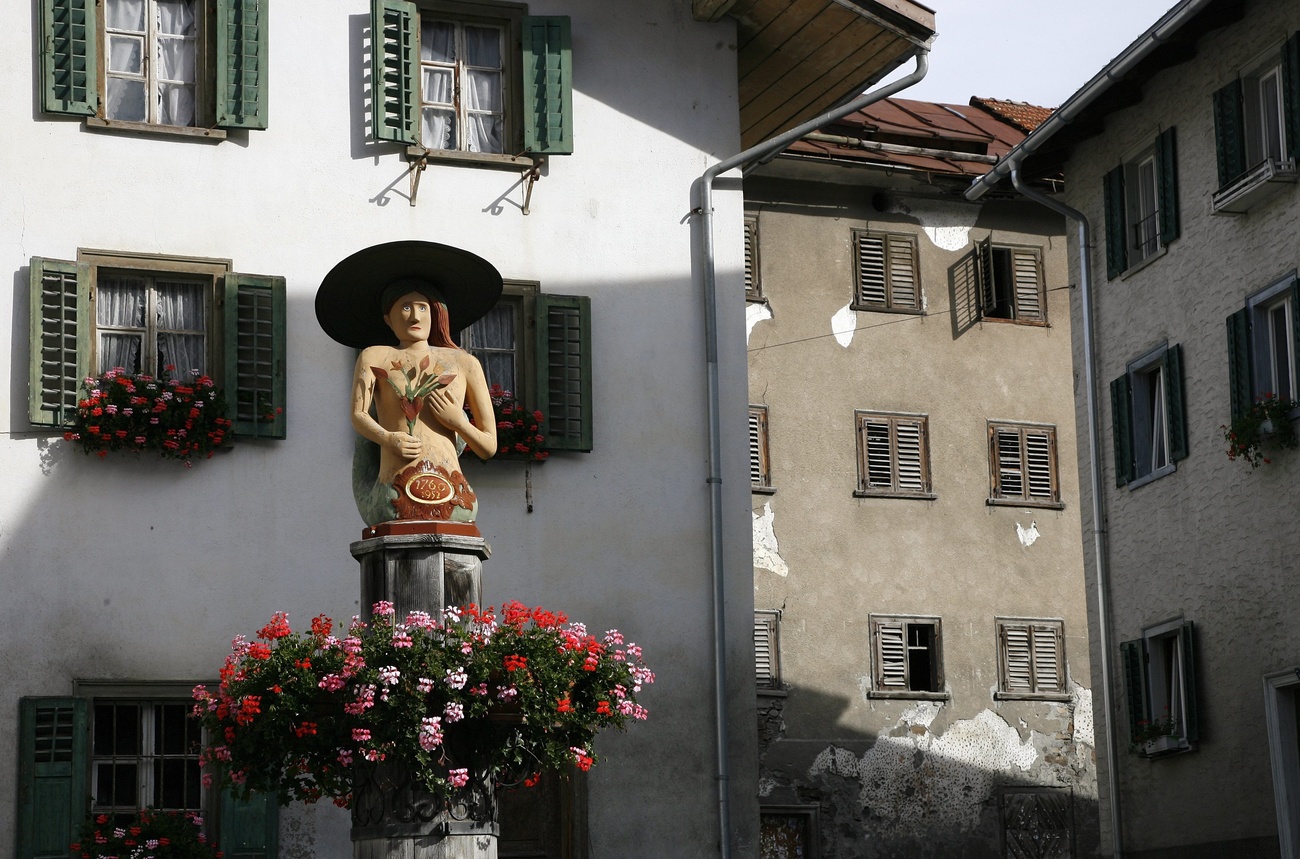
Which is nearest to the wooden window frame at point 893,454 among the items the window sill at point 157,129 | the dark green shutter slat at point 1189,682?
the dark green shutter slat at point 1189,682

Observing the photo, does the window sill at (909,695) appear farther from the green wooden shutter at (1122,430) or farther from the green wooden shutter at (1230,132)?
the green wooden shutter at (1230,132)

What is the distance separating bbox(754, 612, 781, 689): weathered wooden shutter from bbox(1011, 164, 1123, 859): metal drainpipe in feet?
16.1

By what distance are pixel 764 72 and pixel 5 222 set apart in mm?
5925

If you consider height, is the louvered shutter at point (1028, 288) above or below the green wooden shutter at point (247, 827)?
above

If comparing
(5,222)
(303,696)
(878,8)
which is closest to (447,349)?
(303,696)

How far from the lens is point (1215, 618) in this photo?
18094 mm

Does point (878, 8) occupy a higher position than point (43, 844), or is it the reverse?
point (878, 8)

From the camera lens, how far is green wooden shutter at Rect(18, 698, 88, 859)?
13.0 m

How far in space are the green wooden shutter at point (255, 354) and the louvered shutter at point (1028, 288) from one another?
547 inches

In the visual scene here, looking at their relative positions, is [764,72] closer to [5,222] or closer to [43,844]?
[5,222]

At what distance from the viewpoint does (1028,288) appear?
1037 inches

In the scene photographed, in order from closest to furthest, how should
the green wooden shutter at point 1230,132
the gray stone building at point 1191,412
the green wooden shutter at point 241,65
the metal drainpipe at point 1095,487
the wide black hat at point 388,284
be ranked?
1. the wide black hat at point 388,284
2. the green wooden shutter at point 241,65
3. the gray stone building at point 1191,412
4. the green wooden shutter at point 1230,132
5. the metal drainpipe at point 1095,487

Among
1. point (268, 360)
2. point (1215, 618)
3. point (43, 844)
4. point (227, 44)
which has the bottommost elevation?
point (43, 844)

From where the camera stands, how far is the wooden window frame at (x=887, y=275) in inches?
1001
